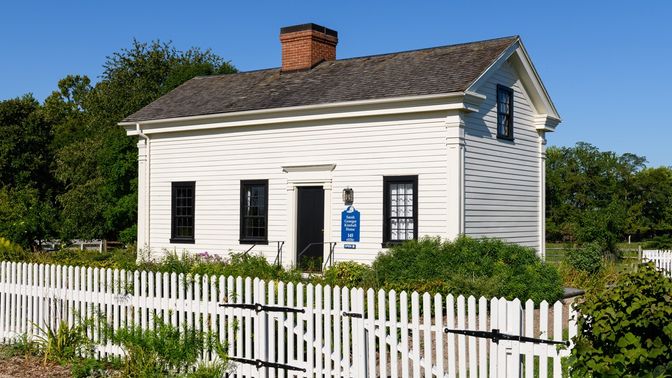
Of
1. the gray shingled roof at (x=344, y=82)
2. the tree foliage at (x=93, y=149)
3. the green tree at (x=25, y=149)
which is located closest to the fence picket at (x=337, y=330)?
the gray shingled roof at (x=344, y=82)

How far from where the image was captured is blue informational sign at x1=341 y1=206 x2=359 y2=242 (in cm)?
1852

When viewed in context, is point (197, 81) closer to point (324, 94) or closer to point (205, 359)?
point (324, 94)

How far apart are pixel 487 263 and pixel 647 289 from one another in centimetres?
898

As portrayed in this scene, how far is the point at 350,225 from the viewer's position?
18594 millimetres

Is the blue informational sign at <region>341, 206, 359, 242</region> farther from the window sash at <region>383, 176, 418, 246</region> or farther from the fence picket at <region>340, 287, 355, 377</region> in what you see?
the fence picket at <region>340, 287, 355, 377</region>

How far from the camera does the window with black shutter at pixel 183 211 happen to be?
21.7 metres

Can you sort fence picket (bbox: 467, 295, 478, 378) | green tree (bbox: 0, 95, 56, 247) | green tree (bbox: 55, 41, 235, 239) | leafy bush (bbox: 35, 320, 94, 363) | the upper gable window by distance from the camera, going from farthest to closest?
green tree (bbox: 0, 95, 56, 247) → green tree (bbox: 55, 41, 235, 239) → the upper gable window → leafy bush (bbox: 35, 320, 94, 363) → fence picket (bbox: 467, 295, 478, 378)

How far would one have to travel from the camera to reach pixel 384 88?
18.3 m

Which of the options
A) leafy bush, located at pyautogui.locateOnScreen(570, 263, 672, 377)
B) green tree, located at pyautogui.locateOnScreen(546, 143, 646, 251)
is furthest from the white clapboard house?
green tree, located at pyautogui.locateOnScreen(546, 143, 646, 251)

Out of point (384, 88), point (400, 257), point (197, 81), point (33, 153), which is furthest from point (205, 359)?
point (33, 153)

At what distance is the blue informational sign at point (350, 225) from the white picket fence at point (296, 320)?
8618mm

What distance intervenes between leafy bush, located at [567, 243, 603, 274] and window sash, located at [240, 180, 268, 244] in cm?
870

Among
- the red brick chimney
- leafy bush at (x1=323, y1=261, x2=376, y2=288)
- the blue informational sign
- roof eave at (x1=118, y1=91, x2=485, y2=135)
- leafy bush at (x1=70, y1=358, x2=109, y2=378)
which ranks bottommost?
leafy bush at (x1=70, y1=358, x2=109, y2=378)

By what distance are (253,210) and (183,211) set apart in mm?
2584
